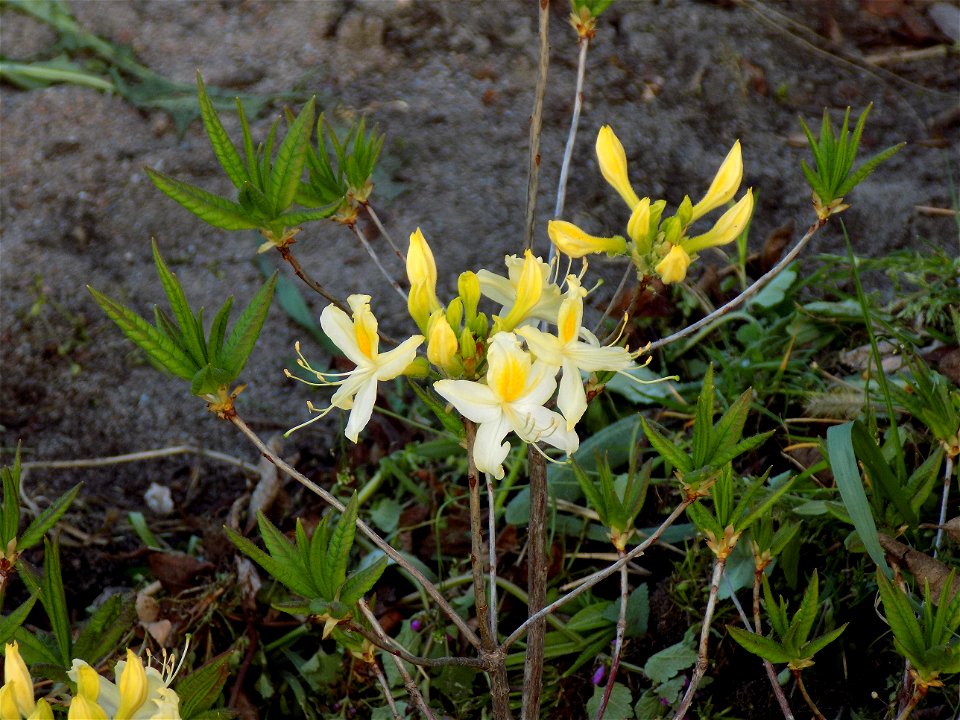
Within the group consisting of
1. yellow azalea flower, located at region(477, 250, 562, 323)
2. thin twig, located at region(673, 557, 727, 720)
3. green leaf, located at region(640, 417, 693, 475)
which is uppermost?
yellow azalea flower, located at region(477, 250, 562, 323)

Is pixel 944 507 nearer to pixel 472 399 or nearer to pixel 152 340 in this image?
pixel 472 399

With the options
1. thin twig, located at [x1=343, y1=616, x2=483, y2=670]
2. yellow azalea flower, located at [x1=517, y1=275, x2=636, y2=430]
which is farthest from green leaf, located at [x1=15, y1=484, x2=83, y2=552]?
yellow azalea flower, located at [x1=517, y1=275, x2=636, y2=430]

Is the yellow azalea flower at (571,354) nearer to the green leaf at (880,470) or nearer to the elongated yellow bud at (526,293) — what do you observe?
the elongated yellow bud at (526,293)

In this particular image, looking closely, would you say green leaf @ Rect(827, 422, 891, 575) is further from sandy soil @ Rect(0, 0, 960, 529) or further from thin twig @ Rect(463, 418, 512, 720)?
sandy soil @ Rect(0, 0, 960, 529)

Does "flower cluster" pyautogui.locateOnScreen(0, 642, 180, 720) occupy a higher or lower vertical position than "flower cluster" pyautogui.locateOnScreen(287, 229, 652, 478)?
lower

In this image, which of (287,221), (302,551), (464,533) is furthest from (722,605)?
(287,221)

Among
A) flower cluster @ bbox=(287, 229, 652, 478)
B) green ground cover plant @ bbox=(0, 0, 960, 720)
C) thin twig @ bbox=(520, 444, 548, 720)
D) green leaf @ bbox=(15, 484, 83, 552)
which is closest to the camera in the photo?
flower cluster @ bbox=(287, 229, 652, 478)

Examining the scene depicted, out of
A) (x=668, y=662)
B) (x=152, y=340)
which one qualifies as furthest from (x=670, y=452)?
(x=152, y=340)
